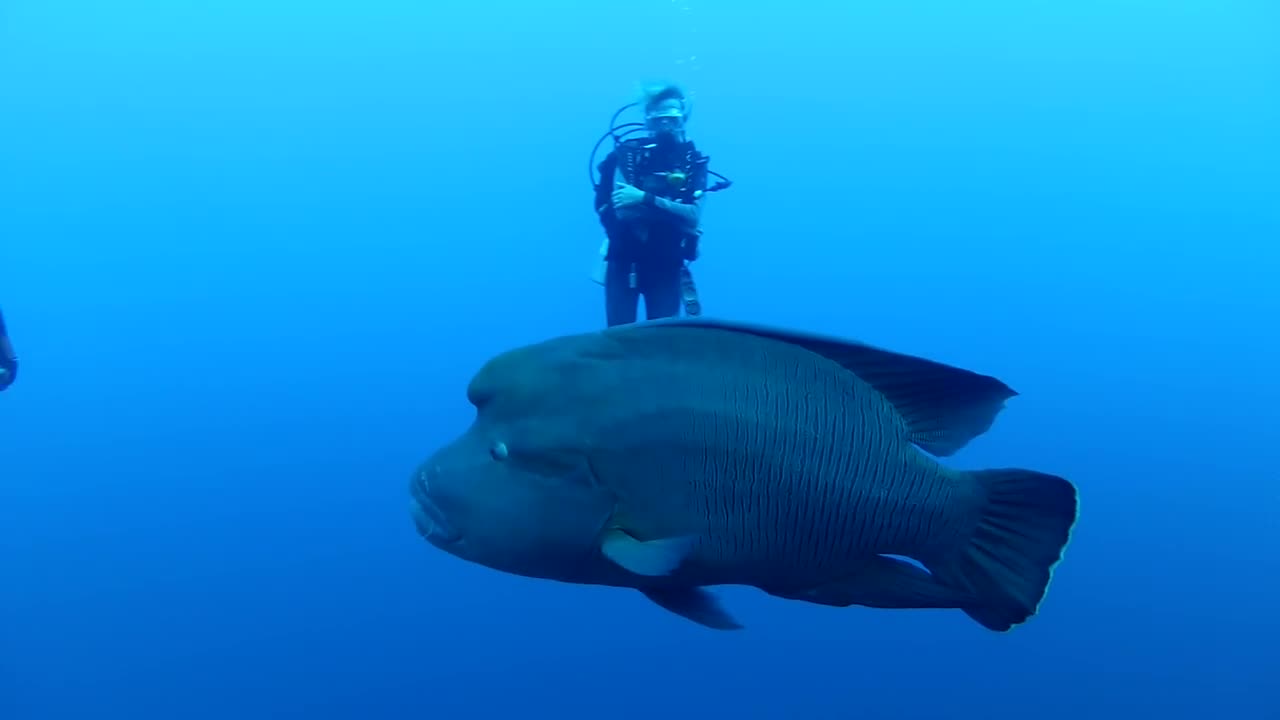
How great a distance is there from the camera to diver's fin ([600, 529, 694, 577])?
139cm

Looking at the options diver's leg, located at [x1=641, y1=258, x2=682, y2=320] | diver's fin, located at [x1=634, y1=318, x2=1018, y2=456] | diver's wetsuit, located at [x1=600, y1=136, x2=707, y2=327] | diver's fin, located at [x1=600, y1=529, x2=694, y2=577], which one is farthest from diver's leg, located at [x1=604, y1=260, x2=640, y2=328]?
diver's fin, located at [x1=600, y1=529, x2=694, y2=577]

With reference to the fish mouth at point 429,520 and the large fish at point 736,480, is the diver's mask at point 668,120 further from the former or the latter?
the fish mouth at point 429,520

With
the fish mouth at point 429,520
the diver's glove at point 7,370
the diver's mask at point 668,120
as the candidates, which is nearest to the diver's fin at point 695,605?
the fish mouth at point 429,520

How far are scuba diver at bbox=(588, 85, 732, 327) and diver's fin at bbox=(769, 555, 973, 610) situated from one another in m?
3.91

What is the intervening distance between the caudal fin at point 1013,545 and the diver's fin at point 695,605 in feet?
1.42

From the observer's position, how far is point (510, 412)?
61.2 inches

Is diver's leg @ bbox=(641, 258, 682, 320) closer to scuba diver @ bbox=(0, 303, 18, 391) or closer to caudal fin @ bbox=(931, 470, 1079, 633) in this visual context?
scuba diver @ bbox=(0, 303, 18, 391)

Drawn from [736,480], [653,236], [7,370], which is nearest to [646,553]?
[736,480]

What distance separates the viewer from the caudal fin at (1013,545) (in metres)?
1.52

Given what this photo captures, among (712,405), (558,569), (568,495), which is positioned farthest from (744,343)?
(558,569)

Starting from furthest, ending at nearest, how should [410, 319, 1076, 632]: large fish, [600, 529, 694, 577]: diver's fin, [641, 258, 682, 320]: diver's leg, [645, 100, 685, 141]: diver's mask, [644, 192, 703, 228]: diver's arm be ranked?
[641, 258, 682, 320]: diver's leg
[645, 100, 685, 141]: diver's mask
[644, 192, 703, 228]: diver's arm
[410, 319, 1076, 632]: large fish
[600, 529, 694, 577]: diver's fin

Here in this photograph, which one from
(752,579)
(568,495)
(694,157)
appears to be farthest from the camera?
(694,157)

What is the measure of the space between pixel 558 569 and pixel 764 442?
44 centimetres

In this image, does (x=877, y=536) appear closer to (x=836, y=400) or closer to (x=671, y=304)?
(x=836, y=400)
